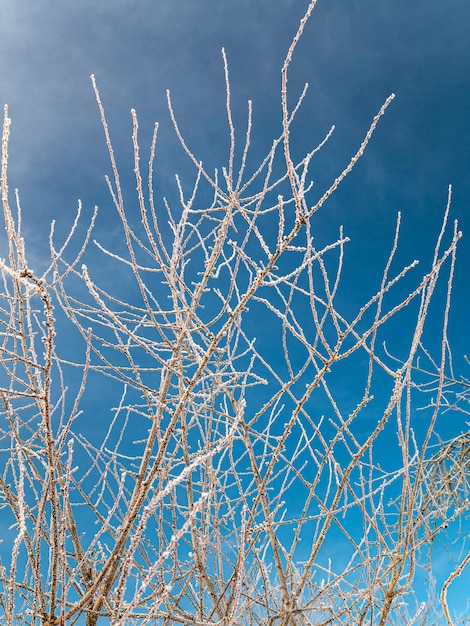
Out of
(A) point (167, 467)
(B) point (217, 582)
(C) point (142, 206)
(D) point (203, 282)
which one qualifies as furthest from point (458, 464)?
(C) point (142, 206)

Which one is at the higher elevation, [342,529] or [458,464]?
[458,464]

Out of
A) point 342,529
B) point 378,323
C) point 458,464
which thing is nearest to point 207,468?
point 342,529

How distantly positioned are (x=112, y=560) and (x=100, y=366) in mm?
763

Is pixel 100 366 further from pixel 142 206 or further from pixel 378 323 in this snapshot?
pixel 378 323

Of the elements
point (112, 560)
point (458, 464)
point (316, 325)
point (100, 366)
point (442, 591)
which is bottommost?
point (442, 591)

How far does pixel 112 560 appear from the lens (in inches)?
74.6

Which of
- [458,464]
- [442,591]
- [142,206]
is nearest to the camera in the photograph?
[442,591]

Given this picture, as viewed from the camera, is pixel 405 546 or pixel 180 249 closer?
pixel 405 546

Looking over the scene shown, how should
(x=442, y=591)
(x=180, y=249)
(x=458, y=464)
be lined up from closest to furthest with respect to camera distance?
(x=442, y=591), (x=180, y=249), (x=458, y=464)

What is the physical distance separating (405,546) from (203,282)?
116 centimetres

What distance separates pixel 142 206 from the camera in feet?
5.67

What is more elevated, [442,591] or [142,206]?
[142,206]

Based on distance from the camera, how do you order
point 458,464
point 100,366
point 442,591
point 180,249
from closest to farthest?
point 442,591 → point 100,366 → point 180,249 → point 458,464

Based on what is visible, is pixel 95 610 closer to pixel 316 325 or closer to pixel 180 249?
pixel 316 325
